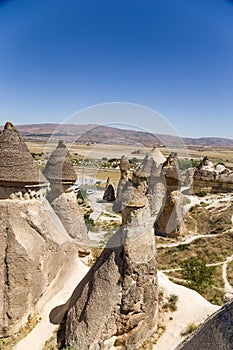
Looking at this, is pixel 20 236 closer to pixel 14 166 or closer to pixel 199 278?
pixel 14 166

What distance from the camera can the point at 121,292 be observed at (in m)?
6.50

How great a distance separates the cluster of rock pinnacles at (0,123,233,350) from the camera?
647 cm

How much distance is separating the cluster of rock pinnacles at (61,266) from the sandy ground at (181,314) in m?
0.43

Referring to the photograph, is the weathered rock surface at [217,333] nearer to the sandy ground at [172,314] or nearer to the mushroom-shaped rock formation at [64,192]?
the sandy ground at [172,314]

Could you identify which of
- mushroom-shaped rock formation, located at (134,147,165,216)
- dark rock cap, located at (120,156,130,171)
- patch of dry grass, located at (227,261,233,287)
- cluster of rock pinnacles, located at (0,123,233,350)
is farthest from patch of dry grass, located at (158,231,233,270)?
dark rock cap, located at (120,156,130,171)

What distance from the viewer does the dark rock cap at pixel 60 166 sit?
34.9 feet

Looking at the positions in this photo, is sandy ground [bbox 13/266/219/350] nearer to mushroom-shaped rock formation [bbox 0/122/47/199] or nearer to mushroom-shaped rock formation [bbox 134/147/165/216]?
mushroom-shaped rock formation [bbox 0/122/47/199]

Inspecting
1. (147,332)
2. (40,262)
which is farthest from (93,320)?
(40,262)

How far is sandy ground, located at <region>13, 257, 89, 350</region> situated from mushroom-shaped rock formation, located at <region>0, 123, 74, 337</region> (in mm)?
321

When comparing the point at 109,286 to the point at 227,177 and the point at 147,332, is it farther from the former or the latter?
the point at 227,177

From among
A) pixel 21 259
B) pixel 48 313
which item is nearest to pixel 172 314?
pixel 48 313

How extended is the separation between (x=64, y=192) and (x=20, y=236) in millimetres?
3606

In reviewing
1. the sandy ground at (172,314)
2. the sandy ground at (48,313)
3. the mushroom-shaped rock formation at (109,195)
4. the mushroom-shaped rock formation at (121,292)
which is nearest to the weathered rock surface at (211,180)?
the mushroom-shaped rock formation at (109,195)

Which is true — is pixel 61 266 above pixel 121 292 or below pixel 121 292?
below
